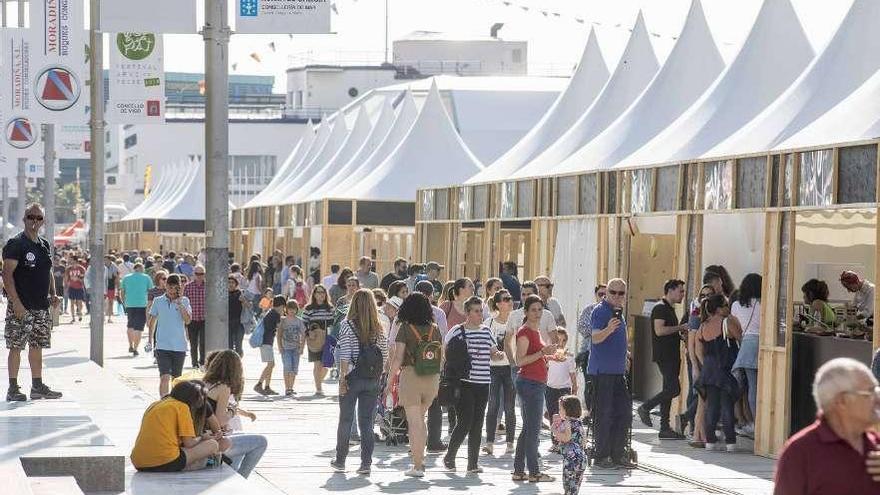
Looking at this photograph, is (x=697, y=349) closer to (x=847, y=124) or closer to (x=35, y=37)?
(x=847, y=124)

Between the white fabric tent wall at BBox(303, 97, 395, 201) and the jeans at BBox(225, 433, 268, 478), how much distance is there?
32.5 metres

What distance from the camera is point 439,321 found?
60.0 feet

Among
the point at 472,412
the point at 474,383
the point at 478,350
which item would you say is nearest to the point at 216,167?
the point at 478,350

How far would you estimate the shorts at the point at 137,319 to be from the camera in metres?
31.4

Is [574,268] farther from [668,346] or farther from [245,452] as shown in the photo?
[245,452]

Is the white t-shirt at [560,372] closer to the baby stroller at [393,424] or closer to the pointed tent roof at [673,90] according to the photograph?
the baby stroller at [393,424]

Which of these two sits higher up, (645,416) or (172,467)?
(172,467)

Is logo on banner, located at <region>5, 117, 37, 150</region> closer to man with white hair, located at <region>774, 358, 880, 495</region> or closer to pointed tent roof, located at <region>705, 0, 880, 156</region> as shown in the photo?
pointed tent roof, located at <region>705, 0, 880, 156</region>

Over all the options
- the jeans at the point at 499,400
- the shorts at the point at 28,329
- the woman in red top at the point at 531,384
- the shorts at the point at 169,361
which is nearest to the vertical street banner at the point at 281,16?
the woman in red top at the point at 531,384

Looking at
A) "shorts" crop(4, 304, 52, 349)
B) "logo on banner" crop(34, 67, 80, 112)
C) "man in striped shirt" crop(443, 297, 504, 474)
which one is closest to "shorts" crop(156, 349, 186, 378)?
"shorts" crop(4, 304, 52, 349)

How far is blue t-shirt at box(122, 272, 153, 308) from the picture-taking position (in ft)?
101

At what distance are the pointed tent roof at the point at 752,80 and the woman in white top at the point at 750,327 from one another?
3.15m

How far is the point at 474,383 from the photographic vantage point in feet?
51.6

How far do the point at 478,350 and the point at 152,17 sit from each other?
391 cm
